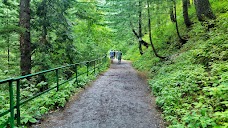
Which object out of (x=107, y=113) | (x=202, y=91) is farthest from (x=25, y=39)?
(x=202, y=91)

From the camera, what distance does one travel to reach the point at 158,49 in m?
→ 17.7

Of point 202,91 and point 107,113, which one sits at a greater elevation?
point 202,91

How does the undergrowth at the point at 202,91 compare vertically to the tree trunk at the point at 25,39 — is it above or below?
below

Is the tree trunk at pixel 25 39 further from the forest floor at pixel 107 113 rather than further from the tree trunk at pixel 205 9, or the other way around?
the tree trunk at pixel 205 9

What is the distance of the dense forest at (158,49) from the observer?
4.89 m

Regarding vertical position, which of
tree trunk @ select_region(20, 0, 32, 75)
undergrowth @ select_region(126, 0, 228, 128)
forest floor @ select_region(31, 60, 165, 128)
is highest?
tree trunk @ select_region(20, 0, 32, 75)

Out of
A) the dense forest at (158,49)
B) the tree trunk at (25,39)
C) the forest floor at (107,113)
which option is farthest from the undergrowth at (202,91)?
the tree trunk at (25,39)

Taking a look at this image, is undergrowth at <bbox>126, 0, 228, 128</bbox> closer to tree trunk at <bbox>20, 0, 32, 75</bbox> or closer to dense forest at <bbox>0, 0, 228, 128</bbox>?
dense forest at <bbox>0, 0, 228, 128</bbox>

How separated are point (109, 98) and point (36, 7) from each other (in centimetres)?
661

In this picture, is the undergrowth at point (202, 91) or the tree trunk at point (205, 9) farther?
the tree trunk at point (205, 9)

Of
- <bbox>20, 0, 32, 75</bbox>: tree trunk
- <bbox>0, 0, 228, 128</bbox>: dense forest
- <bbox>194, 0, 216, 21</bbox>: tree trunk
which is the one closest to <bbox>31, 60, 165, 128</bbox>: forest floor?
<bbox>0, 0, 228, 128</bbox>: dense forest

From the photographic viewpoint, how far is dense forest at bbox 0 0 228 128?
4.89 metres

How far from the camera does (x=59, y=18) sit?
11.0 meters

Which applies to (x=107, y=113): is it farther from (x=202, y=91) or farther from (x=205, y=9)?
(x=205, y=9)
